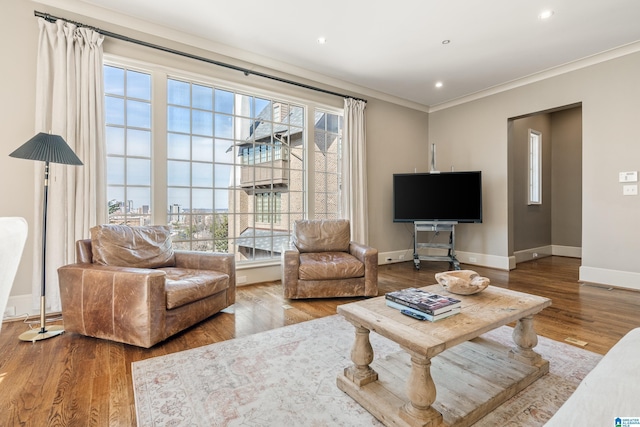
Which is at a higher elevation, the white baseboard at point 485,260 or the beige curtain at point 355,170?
the beige curtain at point 355,170

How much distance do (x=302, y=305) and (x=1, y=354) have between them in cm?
226

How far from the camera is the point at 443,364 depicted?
1827 millimetres

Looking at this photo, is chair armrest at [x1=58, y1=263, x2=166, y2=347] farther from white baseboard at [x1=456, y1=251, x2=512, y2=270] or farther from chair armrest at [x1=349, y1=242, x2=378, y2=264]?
white baseboard at [x1=456, y1=251, x2=512, y2=270]

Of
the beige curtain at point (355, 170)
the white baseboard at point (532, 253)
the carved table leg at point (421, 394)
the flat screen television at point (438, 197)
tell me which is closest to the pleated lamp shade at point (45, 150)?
the carved table leg at point (421, 394)

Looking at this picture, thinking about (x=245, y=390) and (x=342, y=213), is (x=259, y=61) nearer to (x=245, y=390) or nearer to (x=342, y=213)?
(x=342, y=213)

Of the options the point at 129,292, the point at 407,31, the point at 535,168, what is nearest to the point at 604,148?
the point at 535,168

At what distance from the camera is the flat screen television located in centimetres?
477

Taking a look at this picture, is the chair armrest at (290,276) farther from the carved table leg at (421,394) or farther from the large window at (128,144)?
the carved table leg at (421,394)

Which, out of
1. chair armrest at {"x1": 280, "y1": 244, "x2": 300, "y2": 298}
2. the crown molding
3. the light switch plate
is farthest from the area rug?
the crown molding

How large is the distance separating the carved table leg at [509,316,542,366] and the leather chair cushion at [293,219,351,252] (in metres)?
2.30

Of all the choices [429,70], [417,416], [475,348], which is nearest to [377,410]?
[417,416]

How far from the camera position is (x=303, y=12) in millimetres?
3057

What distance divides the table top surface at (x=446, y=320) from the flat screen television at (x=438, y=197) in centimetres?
307

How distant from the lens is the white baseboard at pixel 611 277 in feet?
12.1
